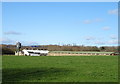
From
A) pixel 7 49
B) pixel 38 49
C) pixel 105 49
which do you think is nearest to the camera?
pixel 7 49

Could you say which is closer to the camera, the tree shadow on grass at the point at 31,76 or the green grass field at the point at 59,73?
the tree shadow on grass at the point at 31,76

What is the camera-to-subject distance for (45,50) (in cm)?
12612

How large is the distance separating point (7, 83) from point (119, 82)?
580 cm

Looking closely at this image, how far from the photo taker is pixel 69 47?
141 m

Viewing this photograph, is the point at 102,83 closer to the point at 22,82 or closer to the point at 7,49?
the point at 22,82

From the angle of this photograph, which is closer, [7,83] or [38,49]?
[7,83]

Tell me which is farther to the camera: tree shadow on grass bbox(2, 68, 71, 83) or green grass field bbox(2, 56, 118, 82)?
green grass field bbox(2, 56, 118, 82)

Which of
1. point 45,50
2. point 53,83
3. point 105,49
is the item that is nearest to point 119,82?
point 53,83

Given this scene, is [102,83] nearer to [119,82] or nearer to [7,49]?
[119,82]

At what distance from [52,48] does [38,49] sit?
1023 cm

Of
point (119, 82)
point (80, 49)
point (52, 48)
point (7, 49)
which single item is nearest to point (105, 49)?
point (80, 49)

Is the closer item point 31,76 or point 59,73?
point 31,76

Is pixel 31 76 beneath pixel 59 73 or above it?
above

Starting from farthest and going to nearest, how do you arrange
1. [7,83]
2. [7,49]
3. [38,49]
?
[38,49], [7,49], [7,83]
